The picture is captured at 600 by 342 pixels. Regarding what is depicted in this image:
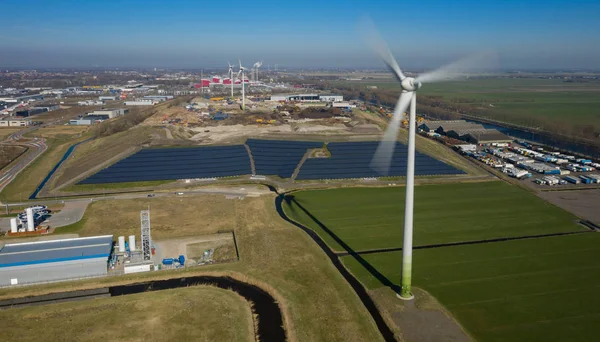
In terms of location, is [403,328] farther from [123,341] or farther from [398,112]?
[123,341]

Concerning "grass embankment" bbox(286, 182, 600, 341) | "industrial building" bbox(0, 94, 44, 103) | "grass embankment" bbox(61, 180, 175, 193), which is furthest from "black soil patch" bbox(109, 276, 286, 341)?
"industrial building" bbox(0, 94, 44, 103)

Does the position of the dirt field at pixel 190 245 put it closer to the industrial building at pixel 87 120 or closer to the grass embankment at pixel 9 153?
the grass embankment at pixel 9 153

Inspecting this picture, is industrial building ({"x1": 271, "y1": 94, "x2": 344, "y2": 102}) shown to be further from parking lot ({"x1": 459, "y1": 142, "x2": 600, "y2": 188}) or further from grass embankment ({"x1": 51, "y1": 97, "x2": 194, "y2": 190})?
parking lot ({"x1": 459, "y1": 142, "x2": 600, "y2": 188})

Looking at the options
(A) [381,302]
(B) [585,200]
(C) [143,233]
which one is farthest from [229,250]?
(B) [585,200]

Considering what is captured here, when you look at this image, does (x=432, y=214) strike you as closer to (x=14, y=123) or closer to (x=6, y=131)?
(x=6, y=131)

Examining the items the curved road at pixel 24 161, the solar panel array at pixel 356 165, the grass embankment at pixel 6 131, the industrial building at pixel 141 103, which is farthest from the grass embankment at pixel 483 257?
the industrial building at pixel 141 103

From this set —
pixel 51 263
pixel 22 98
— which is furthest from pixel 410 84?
pixel 22 98

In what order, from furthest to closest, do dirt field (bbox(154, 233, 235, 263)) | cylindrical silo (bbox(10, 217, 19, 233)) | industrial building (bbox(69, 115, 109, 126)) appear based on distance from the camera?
industrial building (bbox(69, 115, 109, 126)) → cylindrical silo (bbox(10, 217, 19, 233)) → dirt field (bbox(154, 233, 235, 263))
